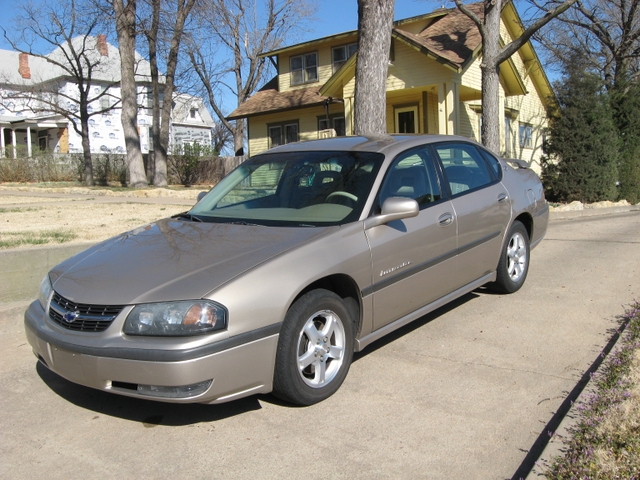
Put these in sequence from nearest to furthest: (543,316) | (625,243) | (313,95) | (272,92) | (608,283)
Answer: (543,316) < (608,283) < (625,243) < (313,95) < (272,92)

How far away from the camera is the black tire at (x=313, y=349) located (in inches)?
138

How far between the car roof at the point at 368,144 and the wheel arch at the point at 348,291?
125 centimetres

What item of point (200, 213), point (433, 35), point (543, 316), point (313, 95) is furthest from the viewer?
point (313, 95)

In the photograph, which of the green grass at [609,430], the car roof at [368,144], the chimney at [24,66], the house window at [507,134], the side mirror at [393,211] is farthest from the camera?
the chimney at [24,66]

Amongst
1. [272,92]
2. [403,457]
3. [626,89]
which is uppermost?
[272,92]

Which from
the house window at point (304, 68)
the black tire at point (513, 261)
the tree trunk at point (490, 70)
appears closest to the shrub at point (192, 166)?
the house window at point (304, 68)

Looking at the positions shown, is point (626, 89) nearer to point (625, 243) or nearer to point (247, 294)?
point (625, 243)

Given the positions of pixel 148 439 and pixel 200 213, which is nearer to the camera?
pixel 148 439

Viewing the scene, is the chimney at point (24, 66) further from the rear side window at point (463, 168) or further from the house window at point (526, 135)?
the rear side window at point (463, 168)

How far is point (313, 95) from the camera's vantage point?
82.1 ft

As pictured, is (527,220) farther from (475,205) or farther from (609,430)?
(609,430)

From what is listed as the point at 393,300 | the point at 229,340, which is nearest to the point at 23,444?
the point at 229,340

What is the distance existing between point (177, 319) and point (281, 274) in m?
0.63

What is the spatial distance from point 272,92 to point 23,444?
2533 centimetres
